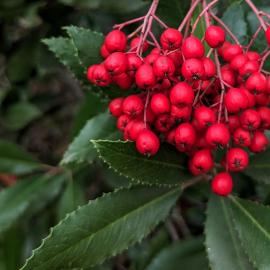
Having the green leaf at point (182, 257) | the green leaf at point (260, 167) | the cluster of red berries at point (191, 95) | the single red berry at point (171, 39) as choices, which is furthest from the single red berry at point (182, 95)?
the green leaf at point (182, 257)

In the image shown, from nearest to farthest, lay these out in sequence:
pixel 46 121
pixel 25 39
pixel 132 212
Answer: pixel 132 212
pixel 25 39
pixel 46 121

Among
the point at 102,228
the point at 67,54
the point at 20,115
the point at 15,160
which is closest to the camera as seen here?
the point at 102,228

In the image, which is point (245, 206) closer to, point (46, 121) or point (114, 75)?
point (114, 75)

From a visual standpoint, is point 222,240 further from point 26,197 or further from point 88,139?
point 26,197

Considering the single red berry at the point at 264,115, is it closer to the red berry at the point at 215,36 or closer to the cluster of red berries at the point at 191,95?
the cluster of red berries at the point at 191,95

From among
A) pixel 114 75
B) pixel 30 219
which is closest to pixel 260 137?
pixel 114 75

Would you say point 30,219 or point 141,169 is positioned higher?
point 141,169

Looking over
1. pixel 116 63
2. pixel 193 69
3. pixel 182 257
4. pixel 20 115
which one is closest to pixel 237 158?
pixel 193 69
